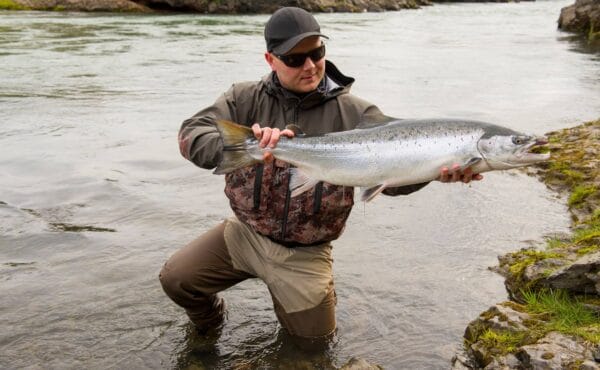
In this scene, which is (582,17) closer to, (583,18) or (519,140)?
(583,18)

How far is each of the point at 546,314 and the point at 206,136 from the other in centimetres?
245

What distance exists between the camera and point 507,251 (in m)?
5.66

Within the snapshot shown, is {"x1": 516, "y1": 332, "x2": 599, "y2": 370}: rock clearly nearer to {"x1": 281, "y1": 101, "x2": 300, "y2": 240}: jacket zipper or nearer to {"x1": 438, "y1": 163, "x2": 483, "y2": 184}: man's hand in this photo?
{"x1": 438, "y1": 163, "x2": 483, "y2": 184}: man's hand

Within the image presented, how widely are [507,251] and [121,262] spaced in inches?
136

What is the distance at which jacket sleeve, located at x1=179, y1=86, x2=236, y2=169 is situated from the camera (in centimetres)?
371

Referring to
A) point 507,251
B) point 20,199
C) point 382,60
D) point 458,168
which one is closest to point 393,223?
point 507,251

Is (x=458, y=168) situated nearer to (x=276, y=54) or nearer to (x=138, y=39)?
(x=276, y=54)

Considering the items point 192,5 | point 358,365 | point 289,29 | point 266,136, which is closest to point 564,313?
point 358,365

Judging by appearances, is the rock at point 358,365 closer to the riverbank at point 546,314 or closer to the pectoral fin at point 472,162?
the riverbank at point 546,314

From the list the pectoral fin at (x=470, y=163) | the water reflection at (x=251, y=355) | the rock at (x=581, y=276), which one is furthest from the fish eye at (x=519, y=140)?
the water reflection at (x=251, y=355)

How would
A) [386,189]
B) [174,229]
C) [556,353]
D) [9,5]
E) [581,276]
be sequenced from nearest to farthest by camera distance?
[556,353]
[386,189]
[581,276]
[174,229]
[9,5]

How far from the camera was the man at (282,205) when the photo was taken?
12.9 feet

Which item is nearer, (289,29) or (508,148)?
(508,148)

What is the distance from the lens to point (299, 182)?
3.76 meters
